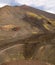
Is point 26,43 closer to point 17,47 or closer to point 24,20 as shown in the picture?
point 17,47

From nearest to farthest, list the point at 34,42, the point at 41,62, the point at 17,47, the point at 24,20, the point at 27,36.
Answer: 1. the point at 41,62
2. the point at 17,47
3. the point at 34,42
4. the point at 27,36
5. the point at 24,20

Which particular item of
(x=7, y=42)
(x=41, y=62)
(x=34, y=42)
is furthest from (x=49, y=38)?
(x=41, y=62)

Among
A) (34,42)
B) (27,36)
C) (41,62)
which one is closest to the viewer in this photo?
(41,62)

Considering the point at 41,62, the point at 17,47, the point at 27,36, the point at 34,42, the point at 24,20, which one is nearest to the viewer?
the point at 41,62

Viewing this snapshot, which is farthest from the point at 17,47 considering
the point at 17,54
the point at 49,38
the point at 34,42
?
the point at 49,38

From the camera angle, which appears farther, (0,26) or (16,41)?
(0,26)

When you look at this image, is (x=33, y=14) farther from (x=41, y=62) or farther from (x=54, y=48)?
(x=41, y=62)
